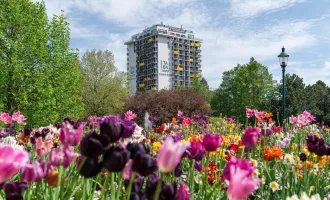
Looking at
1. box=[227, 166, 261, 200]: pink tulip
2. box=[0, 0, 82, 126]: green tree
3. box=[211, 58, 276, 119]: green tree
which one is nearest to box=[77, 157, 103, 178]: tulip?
box=[227, 166, 261, 200]: pink tulip

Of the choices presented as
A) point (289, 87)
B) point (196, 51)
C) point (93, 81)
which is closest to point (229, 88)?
point (289, 87)

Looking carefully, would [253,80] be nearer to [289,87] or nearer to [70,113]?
[289,87]

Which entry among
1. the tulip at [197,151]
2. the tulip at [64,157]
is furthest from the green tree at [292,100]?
the tulip at [64,157]

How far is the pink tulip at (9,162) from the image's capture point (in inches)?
37.8

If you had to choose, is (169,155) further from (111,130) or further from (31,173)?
(31,173)

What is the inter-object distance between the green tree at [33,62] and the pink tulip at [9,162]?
59.3 feet

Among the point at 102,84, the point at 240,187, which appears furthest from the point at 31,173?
the point at 102,84

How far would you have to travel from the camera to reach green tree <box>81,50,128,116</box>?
3466cm

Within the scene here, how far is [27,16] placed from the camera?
62.7ft

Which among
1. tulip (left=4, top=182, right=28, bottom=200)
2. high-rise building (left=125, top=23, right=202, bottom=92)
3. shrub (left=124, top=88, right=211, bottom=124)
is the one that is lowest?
tulip (left=4, top=182, right=28, bottom=200)

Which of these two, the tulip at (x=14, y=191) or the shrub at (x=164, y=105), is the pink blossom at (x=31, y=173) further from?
the shrub at (x=164, y=105)

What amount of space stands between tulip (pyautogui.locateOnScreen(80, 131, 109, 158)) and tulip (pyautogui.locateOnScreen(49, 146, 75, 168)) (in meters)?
0.18

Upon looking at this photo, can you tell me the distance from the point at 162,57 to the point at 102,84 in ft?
222

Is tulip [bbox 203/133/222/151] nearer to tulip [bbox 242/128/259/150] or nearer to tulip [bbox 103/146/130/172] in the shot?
tulip [bbox 242/128/259/150]
